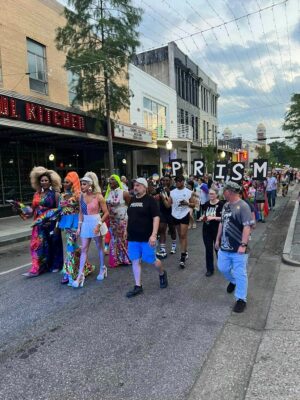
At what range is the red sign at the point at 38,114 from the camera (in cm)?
1123

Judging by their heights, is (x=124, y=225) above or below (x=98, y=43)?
below

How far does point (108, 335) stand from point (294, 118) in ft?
71.6

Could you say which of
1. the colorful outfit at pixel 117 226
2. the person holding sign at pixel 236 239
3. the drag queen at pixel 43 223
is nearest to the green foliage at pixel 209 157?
the colorful outfit at pixel 117 226

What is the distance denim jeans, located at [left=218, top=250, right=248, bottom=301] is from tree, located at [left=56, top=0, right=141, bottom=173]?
11.4m

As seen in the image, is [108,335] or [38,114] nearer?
[108,335]

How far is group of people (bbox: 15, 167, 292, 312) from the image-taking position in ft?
14.1

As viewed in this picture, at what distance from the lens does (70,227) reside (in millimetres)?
5590

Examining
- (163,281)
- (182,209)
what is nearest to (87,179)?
(163,281)

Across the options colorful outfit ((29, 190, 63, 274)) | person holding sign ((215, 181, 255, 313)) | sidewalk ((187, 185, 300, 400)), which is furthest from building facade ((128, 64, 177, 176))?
sidewalk ((187, 185, 300, 400))

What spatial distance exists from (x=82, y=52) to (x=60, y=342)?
12.7 meters

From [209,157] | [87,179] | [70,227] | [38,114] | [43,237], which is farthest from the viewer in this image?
[209,157]

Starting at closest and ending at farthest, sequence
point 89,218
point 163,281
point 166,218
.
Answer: point 163,281
point 89,218
point 166,218

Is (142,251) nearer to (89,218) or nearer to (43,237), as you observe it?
(89,218)

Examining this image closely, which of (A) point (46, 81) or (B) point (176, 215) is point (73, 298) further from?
(A) point (46, 81)
